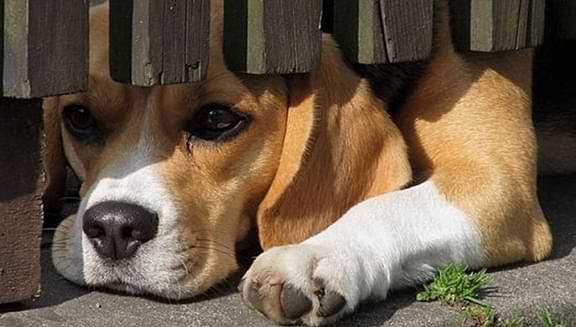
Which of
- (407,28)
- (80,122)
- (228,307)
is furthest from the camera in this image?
(407,28)

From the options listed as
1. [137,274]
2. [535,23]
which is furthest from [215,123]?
[535,23]

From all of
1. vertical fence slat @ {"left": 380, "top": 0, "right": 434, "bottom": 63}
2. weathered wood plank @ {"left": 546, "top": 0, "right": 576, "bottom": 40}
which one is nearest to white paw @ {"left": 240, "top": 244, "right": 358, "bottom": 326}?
vertical fence slat @ {"left": 380, "top": 0, "right": 434, "bottom": 63}

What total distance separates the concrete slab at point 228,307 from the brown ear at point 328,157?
29 cm

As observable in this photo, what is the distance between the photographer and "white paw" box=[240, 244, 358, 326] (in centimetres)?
349

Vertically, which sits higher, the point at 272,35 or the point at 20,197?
the point at 272,35

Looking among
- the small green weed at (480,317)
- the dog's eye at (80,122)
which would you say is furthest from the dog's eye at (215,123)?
the small green weed at (480,317)

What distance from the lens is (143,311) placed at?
3.71 m

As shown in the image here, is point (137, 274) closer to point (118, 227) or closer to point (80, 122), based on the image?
point (118, 227)

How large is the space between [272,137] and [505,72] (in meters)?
0.94

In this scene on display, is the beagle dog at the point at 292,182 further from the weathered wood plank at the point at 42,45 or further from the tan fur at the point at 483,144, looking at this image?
the weathered wood plank at the point at 42,45

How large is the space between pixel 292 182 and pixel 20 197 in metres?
0.83

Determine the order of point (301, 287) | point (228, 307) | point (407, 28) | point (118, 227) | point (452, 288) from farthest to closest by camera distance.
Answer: point (407, 28) < point (452, 288) < point (228, 307) < point (118, 227) < point (301, 287)

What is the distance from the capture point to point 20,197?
3.65 m

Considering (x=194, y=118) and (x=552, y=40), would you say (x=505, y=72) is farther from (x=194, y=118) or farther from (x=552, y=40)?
(x=194, y=118)
